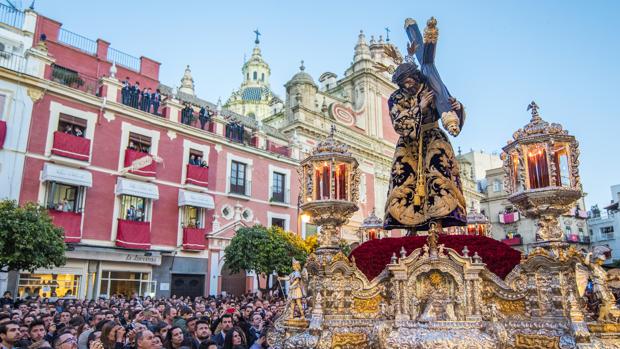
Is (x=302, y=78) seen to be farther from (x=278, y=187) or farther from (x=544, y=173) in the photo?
(x=544, y=173)

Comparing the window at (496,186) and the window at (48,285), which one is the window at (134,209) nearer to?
the window at (48,285)

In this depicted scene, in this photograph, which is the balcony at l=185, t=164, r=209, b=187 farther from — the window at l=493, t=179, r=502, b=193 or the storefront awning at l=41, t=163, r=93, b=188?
the window at l=493, t=179, r=502, b=193

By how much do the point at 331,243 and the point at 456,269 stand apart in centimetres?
194

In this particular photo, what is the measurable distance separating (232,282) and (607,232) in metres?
42.3

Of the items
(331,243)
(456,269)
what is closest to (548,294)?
(456,269)

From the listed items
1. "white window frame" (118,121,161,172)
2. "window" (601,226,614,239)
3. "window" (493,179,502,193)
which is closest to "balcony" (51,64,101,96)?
"white window frame" (118,121,161,172)

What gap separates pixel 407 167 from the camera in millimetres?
8523

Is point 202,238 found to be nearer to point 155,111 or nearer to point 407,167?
point 155,111

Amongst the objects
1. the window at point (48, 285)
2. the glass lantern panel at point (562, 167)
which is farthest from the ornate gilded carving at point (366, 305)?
the window at point (48, 285)

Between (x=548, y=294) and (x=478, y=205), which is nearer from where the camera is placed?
(x=548, y=294)

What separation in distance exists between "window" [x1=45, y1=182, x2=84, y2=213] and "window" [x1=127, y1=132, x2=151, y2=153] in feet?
9.86

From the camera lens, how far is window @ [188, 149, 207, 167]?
73.8 feet

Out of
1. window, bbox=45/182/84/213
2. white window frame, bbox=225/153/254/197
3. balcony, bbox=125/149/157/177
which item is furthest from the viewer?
white window frame, bbox=225/153/254/197

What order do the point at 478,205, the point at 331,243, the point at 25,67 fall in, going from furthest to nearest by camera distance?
the point at 478,205 → the point at 25,67 → the point at 331,243
